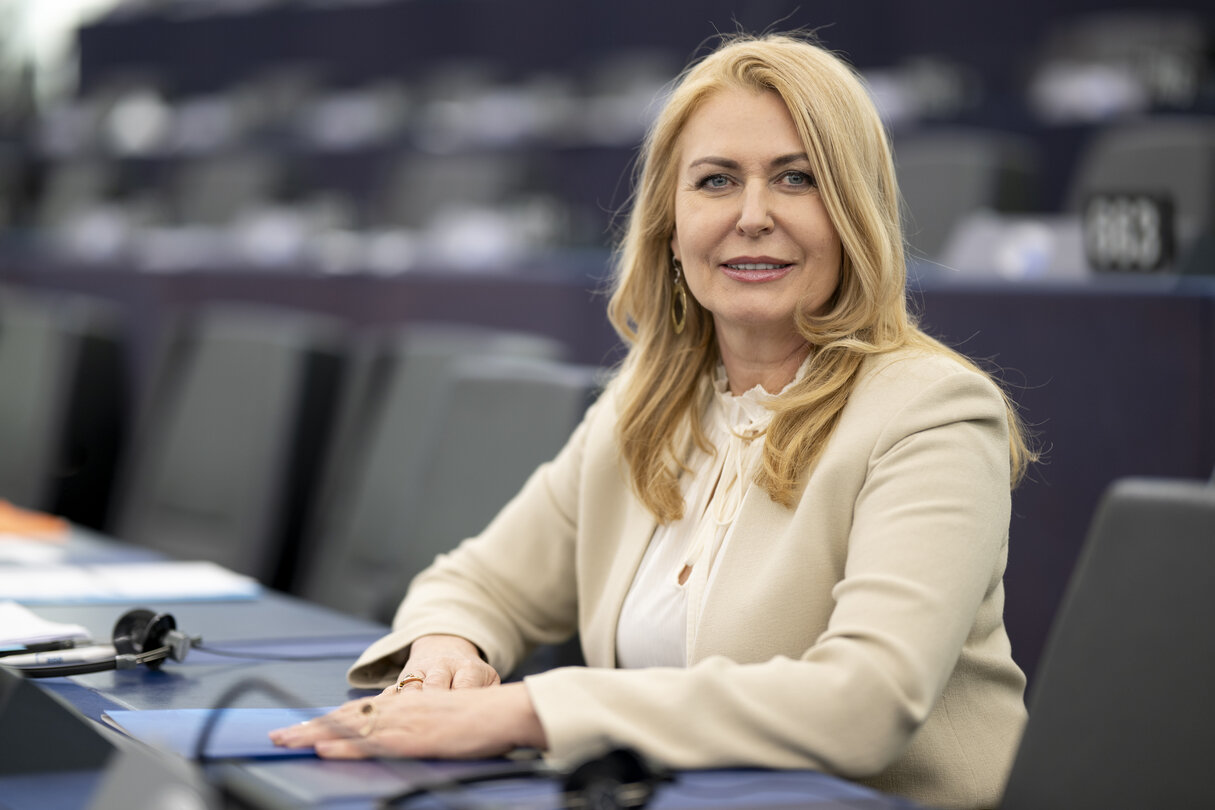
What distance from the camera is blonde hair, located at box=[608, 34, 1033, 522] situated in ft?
4.63

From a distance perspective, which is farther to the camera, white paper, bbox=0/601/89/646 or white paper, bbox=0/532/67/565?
white paper, bbox=0/532/67/565

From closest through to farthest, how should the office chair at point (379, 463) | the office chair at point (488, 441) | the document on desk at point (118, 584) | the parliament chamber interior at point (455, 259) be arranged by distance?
the document on desk at point (118, 584), the office chair at point (488, 441), the parliament chamber interior at point (455, 259), the office chair at point (379, 463)

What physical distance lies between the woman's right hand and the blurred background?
0.64 metres

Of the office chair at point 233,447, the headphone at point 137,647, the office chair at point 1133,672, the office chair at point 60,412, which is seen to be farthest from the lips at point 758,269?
the office chair at point 60,412

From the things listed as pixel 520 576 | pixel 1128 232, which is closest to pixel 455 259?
pixel 1128 232

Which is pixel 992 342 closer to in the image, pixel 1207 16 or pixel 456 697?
pixel 456 697

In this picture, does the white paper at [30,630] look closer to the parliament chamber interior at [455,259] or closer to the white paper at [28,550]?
the white paper at [28,550]

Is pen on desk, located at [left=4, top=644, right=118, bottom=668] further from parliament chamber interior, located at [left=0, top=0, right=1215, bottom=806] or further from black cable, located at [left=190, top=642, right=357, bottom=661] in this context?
parliament chamber interior, located at [left=0, top=0, right=1215, bottom=806]

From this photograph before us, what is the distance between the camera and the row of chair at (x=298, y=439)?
224cm

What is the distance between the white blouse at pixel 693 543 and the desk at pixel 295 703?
12.8 inches

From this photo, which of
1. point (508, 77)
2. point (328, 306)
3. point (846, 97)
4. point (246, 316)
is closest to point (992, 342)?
point (846, 97)

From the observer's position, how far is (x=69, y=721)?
1.43 meters

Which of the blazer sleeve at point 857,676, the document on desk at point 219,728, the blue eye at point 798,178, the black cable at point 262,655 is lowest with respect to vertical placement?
the black cable at point 262,655

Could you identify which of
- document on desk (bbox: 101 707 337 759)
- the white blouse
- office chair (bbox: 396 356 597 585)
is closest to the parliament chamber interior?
office chair (bbox: 396 356 597 585)
